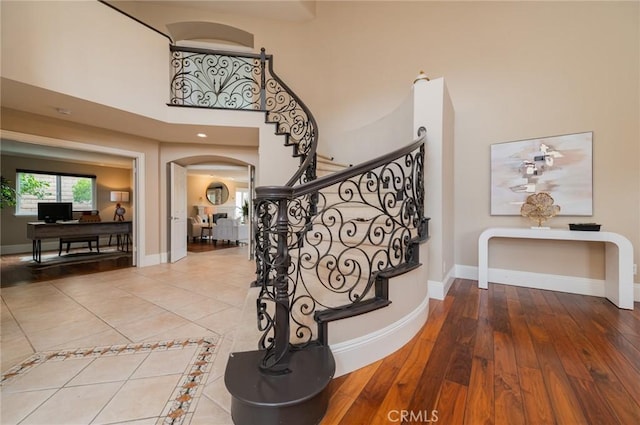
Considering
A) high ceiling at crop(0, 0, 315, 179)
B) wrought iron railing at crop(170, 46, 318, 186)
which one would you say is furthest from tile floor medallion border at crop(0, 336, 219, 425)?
high ceiling at crop(0, 0, 315, 179)

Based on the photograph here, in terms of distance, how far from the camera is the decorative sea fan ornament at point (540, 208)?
2.97 metres

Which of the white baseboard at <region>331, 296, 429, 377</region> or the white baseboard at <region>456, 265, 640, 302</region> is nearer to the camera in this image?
the white baseboard at <region>331, 296, 429, 377</region>

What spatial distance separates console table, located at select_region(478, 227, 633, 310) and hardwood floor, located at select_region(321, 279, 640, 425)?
0.69ft

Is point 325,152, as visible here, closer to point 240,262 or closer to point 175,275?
point 240,262

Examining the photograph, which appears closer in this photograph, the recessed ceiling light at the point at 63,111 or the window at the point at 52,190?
the recessed ceiling light at the point at 63,111

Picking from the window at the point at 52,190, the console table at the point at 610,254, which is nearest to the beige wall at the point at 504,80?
the console table at the point at 610,254

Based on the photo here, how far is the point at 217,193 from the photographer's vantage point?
34.9 ft

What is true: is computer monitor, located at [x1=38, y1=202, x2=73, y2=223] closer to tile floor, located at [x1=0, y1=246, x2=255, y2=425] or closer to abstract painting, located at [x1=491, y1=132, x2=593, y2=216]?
tile floor, located at [x1=0, y1=246, x2=255, y2=425]

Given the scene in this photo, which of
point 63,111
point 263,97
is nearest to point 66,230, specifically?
point 63,111

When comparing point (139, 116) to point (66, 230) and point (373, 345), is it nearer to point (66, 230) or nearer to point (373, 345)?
point (66, 230)

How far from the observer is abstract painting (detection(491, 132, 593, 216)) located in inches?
115

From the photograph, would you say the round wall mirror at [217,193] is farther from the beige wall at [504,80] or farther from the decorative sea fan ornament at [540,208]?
the decorative sea fan ornament at [540,208]

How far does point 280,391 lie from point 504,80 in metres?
4.31

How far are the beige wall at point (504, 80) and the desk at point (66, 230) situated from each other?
14.5 feet
